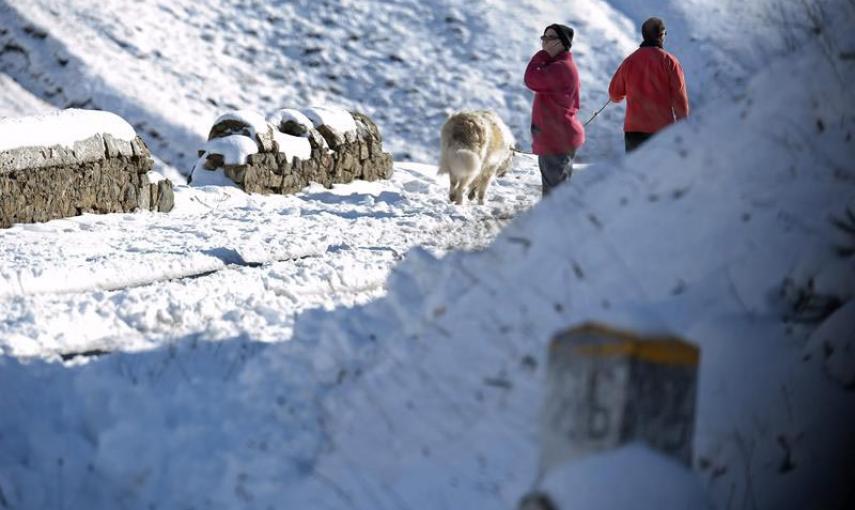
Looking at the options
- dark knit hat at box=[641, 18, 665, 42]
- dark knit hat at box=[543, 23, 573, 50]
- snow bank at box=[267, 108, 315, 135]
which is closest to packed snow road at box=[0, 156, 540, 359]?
dark knit hat at box=[543, 23, 573, 50]

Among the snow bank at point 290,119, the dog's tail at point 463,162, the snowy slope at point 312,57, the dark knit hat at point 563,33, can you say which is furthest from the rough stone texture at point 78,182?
the snowy slope at point 312,57

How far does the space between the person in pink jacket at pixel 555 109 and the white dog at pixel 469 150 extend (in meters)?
2.90

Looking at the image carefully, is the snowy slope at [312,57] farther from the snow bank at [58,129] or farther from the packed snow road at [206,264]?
the packed snow road at [206,264]

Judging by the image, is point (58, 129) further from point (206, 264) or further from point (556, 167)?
point (556, 167)

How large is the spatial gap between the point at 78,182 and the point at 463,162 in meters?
3.77

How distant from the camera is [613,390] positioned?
7.68 feet

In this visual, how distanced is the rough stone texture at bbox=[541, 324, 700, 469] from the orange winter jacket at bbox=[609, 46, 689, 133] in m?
5.72

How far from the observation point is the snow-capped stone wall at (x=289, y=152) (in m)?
12.7

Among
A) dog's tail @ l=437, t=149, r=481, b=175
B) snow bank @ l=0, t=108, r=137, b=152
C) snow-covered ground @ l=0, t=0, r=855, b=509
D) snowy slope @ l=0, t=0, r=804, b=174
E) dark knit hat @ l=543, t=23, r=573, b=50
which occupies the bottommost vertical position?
snow-covered ground @ l=0, t=0, r=855, b=509

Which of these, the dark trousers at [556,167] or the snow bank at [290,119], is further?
the snow bank at [290,119]

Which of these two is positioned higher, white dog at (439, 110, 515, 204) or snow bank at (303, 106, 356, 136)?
snow bank at (303, 106, 356, 136)

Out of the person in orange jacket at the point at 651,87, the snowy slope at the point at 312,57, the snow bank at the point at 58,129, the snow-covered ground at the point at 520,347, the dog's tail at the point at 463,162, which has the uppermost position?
the snowy slope at the point at 312,57

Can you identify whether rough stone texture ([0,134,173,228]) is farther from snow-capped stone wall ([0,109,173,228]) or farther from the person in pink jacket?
the person in pink jacket

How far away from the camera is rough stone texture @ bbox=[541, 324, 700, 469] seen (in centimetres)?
234
